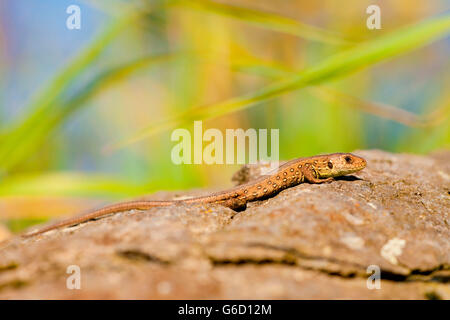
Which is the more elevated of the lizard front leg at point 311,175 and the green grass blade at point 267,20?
the green grass blade at point 267,20

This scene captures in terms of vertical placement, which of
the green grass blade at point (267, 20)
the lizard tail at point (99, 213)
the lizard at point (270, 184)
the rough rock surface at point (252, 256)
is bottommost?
the rough rock surface at point (252, 256)

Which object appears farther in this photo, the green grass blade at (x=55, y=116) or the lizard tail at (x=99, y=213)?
the green grass blade at (x=55, y=116)

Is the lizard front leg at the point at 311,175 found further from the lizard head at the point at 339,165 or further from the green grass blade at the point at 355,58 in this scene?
the green grass blade at the point at 355,58

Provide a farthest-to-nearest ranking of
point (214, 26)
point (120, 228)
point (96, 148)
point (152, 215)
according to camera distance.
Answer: point (96, 148)
point (214, 26)
point (152, 215)
point (120, 228)

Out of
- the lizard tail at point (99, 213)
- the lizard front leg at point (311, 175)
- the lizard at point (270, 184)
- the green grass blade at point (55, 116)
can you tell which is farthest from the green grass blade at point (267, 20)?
the lizard tail at point (99, 213)

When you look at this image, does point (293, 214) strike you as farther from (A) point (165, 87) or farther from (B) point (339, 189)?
(A) point (165, 87)

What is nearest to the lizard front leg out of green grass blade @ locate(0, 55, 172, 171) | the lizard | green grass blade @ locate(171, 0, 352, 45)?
the lizard
